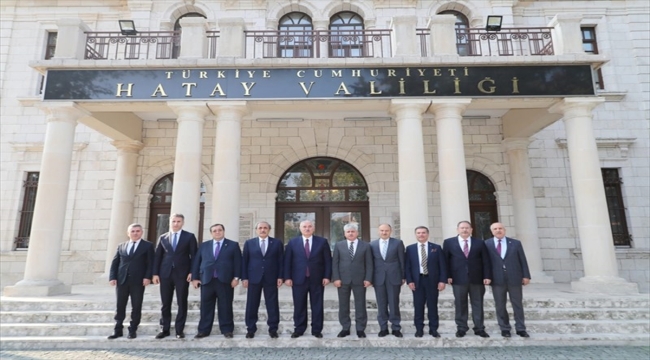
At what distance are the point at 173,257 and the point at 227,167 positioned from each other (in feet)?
10.3

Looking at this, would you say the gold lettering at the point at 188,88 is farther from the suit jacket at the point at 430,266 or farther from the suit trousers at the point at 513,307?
the suit trousers at the point at 513,307

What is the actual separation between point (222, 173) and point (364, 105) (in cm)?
391

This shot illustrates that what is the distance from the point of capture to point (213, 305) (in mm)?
6570

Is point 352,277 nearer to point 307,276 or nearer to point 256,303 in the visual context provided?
point 307,276

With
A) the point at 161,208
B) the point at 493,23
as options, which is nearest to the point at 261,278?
the point at 161,208

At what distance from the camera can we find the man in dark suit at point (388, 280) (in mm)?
6516

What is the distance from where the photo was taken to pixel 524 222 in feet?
39.9

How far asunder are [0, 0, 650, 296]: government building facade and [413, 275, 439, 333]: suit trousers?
8.01ft

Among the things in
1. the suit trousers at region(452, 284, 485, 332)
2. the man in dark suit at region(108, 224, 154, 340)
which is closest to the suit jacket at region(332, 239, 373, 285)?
the suit trousers at region(452, 284, 485, 332)

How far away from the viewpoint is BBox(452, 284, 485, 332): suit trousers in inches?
258

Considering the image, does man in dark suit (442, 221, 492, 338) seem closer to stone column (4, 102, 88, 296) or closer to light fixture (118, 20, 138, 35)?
stone column (4, 102, 88, 296)

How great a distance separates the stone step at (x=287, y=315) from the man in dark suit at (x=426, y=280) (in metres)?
0.98

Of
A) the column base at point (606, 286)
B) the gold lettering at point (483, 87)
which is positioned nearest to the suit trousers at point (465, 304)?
the column base at point (606, 286)

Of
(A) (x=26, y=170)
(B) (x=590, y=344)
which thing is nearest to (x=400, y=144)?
(B) (x=590, y=344)
